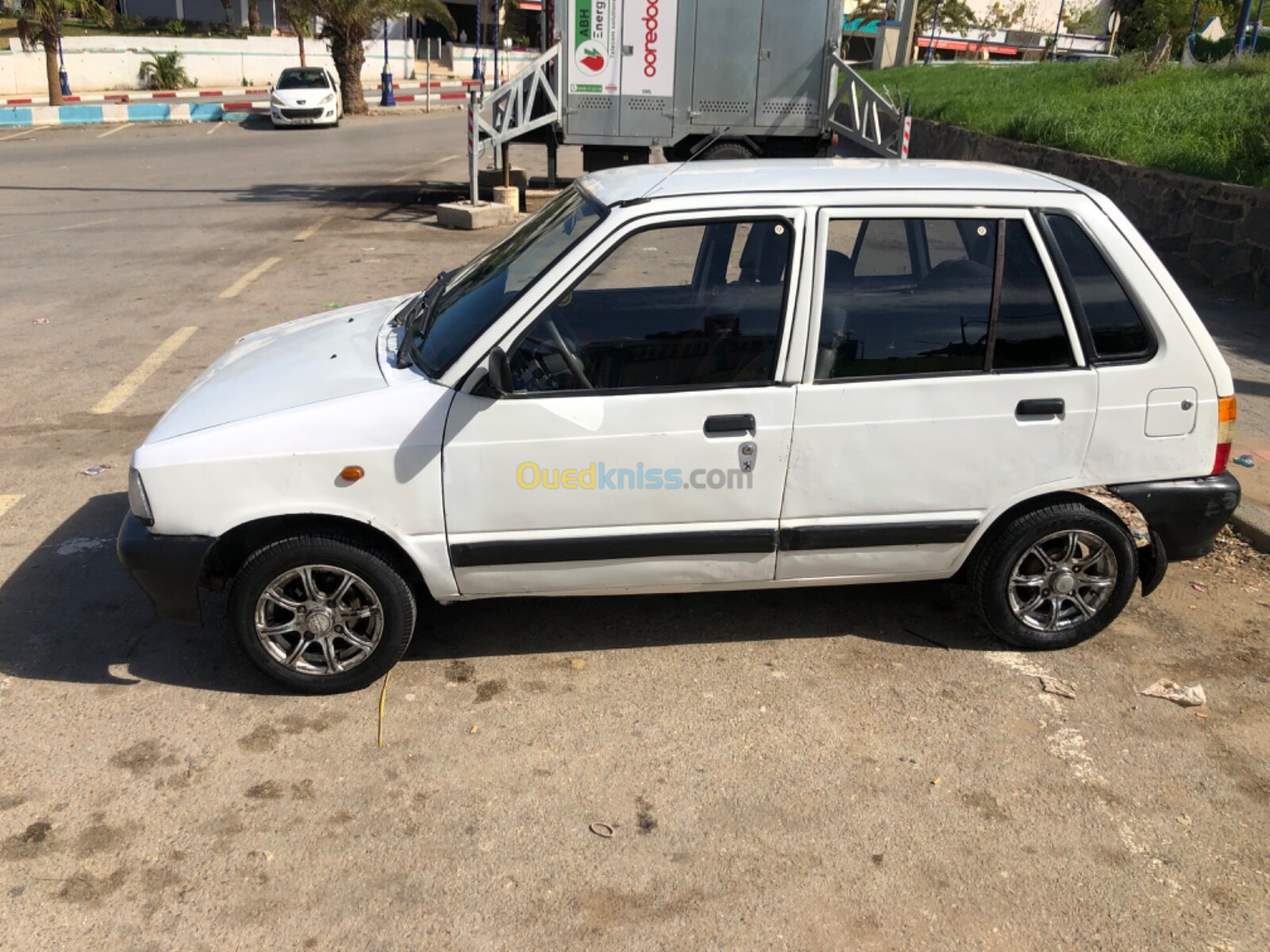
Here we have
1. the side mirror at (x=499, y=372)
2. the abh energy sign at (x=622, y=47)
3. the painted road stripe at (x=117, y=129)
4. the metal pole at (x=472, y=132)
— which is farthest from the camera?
the painted road stripe at (x=117, y=129)

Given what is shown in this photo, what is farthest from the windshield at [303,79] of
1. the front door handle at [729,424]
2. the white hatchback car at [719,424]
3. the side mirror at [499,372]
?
the front door handle at [729,424]

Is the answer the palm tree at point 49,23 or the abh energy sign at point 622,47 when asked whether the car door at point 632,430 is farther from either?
the palm tree at point 49,23

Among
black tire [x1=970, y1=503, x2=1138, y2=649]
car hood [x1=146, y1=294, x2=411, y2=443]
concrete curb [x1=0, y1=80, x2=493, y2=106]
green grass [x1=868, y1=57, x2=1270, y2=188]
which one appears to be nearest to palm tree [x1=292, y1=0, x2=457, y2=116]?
concrete curb [x1=0, y1=80, x2=493, y2=106]

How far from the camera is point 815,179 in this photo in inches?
156

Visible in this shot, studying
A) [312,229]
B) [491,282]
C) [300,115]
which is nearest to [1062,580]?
[491,282]

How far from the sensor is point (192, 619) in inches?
152

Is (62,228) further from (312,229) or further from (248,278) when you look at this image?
(248,278)

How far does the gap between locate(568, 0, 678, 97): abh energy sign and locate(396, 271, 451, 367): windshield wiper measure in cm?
1045

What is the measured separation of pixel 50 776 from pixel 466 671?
1413mm

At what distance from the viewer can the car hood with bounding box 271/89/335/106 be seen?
94.7 ft

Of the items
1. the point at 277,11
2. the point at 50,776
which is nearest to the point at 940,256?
the point at 50,776

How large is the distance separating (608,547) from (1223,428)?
235 cm

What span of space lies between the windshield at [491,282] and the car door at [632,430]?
19 centimetres

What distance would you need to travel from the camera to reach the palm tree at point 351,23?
96.6ft
